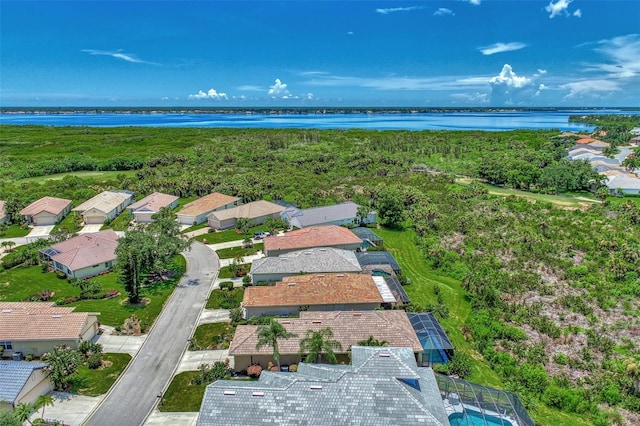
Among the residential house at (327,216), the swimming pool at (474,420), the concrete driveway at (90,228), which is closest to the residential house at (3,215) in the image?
the concrete driveway at (90,228)

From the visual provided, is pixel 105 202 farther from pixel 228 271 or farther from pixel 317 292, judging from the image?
pixel 317 292

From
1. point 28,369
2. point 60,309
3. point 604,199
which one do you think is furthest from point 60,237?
point 604,199

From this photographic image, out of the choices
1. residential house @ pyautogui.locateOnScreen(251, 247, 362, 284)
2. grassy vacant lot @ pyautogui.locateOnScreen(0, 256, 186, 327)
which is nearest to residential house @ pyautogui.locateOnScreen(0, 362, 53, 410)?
grassy vacant lot @ pyautogui.locateOnScreen(0, 256, 186, 327)

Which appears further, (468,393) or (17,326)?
(17,326)

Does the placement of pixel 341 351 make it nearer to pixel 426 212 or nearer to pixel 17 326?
pixel 17 326

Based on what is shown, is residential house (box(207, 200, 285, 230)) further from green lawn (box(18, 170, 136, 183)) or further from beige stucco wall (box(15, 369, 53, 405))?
green lawn (box(18, 170, 136, 183))

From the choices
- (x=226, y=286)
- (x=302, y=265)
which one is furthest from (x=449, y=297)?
(x=226, y=286)
